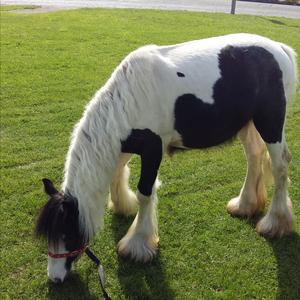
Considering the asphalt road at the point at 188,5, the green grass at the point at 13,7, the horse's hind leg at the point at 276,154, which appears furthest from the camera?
the asphalt road at the point at 188,5

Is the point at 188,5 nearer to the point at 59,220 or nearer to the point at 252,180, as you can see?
the point at 252,180

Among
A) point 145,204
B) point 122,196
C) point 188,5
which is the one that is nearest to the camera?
point 145,204

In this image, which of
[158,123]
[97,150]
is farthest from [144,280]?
[158,123]

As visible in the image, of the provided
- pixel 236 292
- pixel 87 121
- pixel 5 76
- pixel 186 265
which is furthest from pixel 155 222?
pixel 5 76

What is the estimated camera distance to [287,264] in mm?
3494

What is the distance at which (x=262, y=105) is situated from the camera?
137 inches

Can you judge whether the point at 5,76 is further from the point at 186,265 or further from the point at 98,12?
the point at 98,12

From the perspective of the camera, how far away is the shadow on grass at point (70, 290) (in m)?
3.13

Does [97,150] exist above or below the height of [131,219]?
above

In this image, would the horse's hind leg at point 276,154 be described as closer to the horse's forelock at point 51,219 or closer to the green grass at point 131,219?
the green grass at point 131,219

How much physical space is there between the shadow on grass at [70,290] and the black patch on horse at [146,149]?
87cm

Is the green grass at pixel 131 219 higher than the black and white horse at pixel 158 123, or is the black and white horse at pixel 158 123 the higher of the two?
the black and white horse at pixel 158 123

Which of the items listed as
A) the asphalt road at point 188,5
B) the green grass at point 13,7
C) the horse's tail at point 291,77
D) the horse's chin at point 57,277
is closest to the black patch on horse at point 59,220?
the horse's chin at point 57,277

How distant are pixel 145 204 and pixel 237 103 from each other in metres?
1.11
